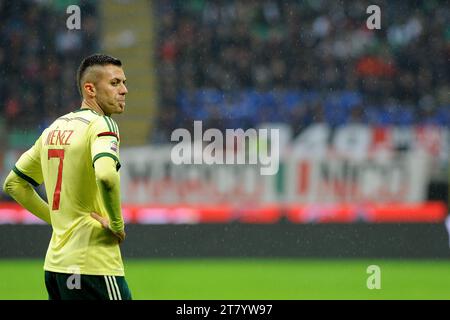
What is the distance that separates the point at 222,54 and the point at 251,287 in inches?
253

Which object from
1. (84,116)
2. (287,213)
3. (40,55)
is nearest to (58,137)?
(84,116)

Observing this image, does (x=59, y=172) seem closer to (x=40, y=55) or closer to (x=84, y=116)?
(x=84, y=116)

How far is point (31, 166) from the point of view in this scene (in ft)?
16.2

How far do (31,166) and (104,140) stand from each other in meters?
0.64

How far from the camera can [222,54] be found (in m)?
16.3

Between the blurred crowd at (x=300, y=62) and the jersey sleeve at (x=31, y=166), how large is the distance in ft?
30.7

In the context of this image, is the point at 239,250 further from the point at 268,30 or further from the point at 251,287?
the point at 268,30

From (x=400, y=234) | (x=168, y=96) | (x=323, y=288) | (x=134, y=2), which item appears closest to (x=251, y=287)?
(x=323, y=288)

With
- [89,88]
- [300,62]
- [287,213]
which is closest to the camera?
[89,88]

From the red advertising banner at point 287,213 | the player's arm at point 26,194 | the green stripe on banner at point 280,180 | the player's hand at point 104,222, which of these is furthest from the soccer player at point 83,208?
the green stripe on banner at point 280,180

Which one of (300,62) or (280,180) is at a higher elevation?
(300,62)

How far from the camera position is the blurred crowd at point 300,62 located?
49.8 feet

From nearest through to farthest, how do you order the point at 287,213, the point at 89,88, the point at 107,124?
the point at 107,124 < the point at 89,88 < the point at 287,213

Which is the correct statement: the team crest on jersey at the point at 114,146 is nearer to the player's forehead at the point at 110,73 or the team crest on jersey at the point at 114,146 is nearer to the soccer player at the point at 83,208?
the soccer player at the point at 83,208
